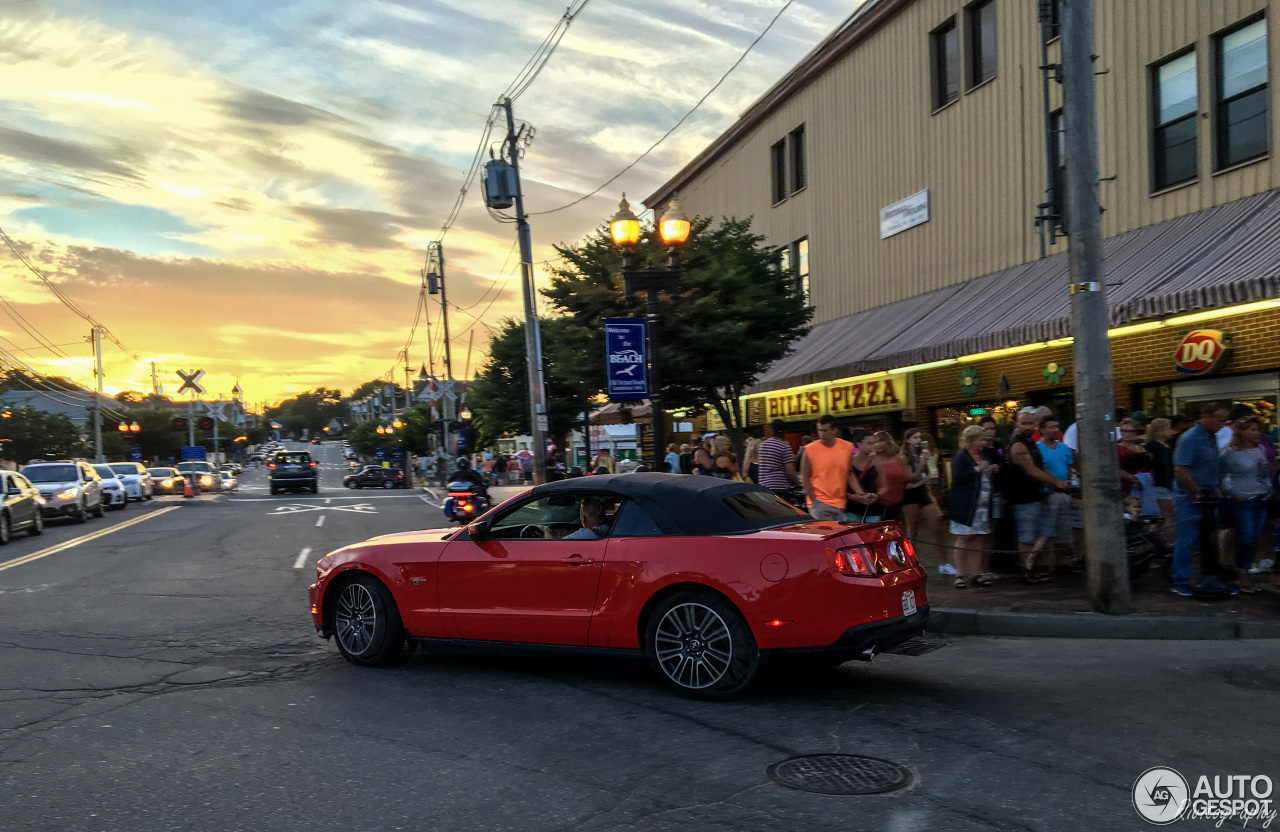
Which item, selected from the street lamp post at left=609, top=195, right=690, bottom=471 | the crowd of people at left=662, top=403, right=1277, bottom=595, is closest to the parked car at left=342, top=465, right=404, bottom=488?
the street lamp post at left=609, top=195, right=690, bottom=471

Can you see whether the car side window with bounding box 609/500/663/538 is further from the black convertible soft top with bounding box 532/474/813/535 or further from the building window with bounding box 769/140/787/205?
the building window with bounding box 769/140/787/205

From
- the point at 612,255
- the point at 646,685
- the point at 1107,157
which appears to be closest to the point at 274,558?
the point at 612,255

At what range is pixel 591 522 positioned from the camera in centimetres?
700

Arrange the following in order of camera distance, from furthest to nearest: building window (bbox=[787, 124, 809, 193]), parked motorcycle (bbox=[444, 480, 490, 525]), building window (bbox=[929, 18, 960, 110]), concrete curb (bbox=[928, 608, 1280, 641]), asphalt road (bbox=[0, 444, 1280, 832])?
building window (bbox=[787, 124, 809, 193])
building window (bbox=[929, 18, 960, 110])
parked motorcycle (bbox=[444, 480, 490, 525])
concrete curb (bbox=[928, 608, 1280, 641])
asphalt road (bbox=[0, 444, 1280, 832])

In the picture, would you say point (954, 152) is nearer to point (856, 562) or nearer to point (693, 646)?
point (856, 562)

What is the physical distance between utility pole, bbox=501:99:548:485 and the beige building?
19.6ft

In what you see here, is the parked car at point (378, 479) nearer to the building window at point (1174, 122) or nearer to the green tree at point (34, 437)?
the green tree at point (34, 437)

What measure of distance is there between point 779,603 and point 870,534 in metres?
0.81

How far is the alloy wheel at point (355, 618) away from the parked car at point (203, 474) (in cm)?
3978

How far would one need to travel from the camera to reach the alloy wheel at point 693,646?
625cm

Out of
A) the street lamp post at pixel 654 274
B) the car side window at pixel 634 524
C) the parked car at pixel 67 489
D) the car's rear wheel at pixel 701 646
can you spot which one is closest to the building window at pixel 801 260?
the street lamp post at pixel 654 274

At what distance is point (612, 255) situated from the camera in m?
18.8

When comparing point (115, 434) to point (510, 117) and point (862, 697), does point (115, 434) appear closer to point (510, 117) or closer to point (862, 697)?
point (510, 117)

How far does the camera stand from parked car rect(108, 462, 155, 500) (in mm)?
36344
